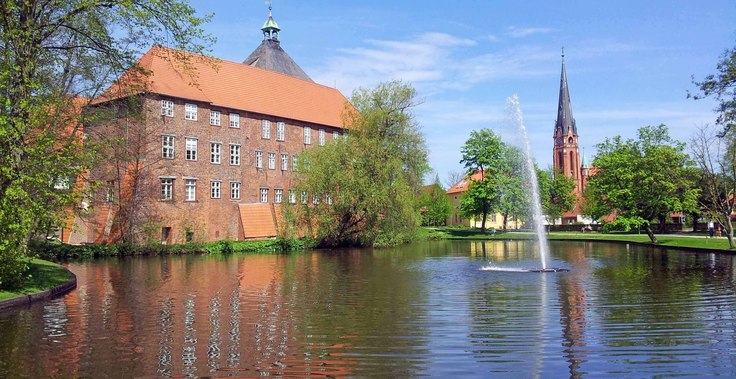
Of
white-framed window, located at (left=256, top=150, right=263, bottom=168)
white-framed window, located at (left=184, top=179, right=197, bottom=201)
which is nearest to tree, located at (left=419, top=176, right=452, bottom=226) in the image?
white-framed window, located at (left=256, top=150, right=263, bottom=168)

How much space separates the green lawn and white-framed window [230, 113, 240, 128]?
2786cm

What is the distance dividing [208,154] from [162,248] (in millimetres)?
10541

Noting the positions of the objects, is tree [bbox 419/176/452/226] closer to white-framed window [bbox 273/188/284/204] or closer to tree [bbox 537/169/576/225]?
tree [bbox 537/169/576/225]

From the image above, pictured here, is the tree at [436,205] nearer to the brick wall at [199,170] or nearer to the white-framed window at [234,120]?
the brick wall at [199,170]

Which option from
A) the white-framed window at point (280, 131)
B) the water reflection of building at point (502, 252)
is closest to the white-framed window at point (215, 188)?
the white-framed window at point (280, 131)

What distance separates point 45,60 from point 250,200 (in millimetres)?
31184

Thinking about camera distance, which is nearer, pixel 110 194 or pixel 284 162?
pixel 110 194

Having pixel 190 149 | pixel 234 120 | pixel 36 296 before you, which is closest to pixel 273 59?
pixel 234 120

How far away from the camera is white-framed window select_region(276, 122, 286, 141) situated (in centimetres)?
5394

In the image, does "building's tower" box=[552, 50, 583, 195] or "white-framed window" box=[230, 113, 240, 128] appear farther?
"building's tower" box=[552, 50, 583, 195]

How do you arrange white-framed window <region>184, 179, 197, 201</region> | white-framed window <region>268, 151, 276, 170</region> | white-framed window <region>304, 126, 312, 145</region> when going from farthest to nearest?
white-framed window <region>304, 126, 312, 145</region> → white-framed window <region>268, 151, 276, 170</region> → white-framed window <region>184, 179, 197, 201</region>

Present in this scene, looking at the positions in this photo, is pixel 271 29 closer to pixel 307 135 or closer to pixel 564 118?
pixel 307 135

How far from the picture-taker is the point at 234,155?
49625 mm

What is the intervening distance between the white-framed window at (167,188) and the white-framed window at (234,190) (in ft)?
19.0
